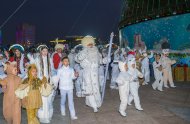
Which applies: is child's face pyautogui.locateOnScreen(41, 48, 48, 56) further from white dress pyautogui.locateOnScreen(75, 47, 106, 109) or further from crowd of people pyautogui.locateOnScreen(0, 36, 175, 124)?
white dress pyautogui.locateOnScreen(75, 47, 106, 109)

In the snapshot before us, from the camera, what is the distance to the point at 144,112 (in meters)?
8.40

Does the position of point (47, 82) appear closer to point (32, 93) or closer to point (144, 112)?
point (32, 93)

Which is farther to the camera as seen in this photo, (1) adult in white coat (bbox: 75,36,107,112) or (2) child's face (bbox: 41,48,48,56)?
(1) adult in white coat (bbox: 75,36,107,112)

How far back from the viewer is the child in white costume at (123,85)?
7.95m

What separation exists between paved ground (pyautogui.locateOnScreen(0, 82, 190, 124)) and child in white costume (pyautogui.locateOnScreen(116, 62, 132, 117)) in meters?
0.27

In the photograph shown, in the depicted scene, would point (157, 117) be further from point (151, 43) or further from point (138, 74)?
point (151, 43)

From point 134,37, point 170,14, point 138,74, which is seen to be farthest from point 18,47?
point 134,37

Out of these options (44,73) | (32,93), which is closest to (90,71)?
(44,73)

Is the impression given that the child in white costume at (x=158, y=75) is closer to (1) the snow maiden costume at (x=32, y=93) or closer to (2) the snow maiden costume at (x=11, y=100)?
(1) the snow maiden costume at (x=32, y=93)

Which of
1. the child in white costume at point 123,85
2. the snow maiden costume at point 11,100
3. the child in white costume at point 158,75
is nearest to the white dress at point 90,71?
the child in white costume at point 123,85

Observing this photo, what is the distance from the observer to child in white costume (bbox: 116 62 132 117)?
7.95 meters

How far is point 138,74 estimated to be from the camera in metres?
8.69

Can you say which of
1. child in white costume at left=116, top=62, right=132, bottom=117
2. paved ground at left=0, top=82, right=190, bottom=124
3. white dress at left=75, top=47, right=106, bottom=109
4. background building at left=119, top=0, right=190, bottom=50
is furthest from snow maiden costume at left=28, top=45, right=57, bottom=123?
background building at left=119, top=0, right=190, bottom=50

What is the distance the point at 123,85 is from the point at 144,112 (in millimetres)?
1055
